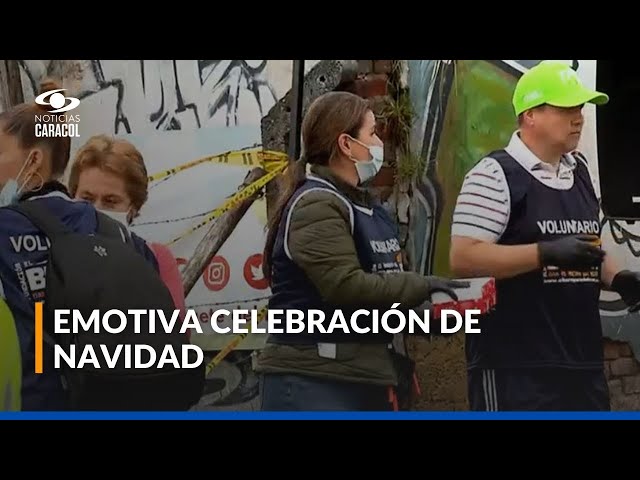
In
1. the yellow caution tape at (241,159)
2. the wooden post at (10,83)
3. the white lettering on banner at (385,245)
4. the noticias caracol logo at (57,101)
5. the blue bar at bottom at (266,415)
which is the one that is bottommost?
the blue bar at bottom at (266,415)

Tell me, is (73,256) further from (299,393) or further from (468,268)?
(468,268)

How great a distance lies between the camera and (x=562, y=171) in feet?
20.4

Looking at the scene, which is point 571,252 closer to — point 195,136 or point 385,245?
point 385,245

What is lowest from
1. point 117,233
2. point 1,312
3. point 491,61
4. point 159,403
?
point 159,403

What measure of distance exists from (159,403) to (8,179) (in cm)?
138

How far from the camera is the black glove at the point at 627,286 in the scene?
6.25 m

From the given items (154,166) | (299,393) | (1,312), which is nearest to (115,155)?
(154,166)

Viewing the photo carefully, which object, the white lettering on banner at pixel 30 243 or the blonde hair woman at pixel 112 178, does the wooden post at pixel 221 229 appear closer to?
the blonde hair woman at pixel 112 178

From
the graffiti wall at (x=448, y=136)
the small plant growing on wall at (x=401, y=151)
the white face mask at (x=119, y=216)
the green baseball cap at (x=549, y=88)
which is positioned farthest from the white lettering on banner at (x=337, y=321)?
the green baseball cap at (x=549, y=88)

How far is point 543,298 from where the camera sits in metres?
6.20

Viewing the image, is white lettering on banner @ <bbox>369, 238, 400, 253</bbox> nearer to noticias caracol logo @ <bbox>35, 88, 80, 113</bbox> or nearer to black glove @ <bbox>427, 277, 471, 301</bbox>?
black glove @ <bbox>427, 277, 471, 301</bbox>

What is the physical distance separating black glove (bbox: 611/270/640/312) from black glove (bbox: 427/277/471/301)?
30.6 inches

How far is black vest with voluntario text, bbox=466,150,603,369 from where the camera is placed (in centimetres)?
619

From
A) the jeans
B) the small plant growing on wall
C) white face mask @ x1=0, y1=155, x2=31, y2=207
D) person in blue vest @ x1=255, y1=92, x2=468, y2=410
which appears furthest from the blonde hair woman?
the small plant growing on wall
